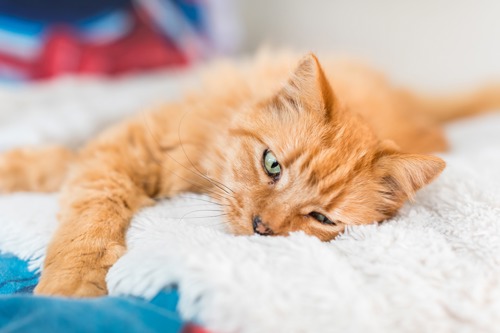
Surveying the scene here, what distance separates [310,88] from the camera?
3.97 feet

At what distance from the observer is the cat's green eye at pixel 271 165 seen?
121 centimetres

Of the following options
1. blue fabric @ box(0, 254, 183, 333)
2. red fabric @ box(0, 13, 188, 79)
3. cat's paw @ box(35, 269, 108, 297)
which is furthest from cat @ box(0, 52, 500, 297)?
red fabric @ box(0, 13, 188, 79)

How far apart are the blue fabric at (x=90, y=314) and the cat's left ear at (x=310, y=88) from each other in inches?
23.6

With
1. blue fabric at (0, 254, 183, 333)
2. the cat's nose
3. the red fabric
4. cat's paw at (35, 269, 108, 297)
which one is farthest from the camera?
the red fabric

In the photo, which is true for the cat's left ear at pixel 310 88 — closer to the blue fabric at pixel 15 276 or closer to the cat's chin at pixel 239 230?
the cat's chin at pixel 239 230

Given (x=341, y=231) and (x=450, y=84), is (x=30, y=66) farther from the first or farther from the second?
(x=450, y=84)

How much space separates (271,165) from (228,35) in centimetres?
217

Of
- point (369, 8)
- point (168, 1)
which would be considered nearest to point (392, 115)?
point (369, 8)

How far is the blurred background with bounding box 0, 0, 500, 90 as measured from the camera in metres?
2.58

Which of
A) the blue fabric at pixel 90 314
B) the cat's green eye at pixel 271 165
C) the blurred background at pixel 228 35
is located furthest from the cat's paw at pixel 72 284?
the blurred background at pixel 228 35

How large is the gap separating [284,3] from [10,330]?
3.03 metres

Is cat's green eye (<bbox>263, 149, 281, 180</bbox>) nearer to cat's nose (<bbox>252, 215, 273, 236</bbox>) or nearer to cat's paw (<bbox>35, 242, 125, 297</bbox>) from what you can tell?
cat's nose (<bbox>252, 215, 273, 236</bbox>)

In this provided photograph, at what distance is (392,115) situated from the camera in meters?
1.72

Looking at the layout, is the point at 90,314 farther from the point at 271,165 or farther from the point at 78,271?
the point at 271,165
